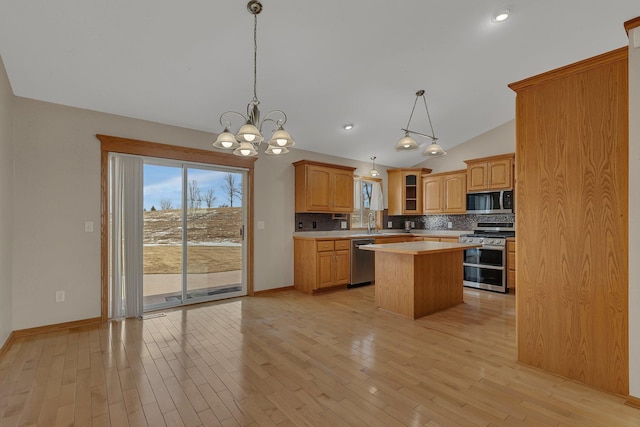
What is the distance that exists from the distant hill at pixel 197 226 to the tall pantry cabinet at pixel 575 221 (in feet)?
12.6

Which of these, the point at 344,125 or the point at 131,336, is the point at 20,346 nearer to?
the point at 131,336

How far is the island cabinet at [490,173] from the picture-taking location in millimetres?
5258

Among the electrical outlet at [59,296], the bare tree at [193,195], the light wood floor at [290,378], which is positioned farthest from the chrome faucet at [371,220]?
the electrical outlet at [59,296]

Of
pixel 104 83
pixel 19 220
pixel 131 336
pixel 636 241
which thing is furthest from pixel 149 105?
pixel 636 241

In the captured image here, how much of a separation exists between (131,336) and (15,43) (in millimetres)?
2927

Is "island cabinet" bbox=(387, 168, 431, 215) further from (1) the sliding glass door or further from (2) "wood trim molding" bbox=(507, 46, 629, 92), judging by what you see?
(2) "wood trim molding" bbox=(507, 46, 629, 92)

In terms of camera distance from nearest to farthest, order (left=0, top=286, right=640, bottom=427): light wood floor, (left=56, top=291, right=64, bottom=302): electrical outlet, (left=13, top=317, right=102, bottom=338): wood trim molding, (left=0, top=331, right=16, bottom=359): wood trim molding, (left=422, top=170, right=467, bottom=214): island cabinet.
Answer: (left=0, top=286, right=640, bottom=427): light wood floor < (left=0, top=331, right=16, bottom=359): wood trim molding < (left=13, top=317, right=102, bottom=338): wood trim molding < (left=56, top=291, right=64, bottom=302): electrical outlet < (left=422, top=170, right=467, bottom=214): island cabinet

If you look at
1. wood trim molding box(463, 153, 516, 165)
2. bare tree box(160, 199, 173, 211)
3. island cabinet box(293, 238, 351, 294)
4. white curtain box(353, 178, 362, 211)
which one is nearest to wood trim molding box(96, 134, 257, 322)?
bare tree box(160, 199, 173, 211)

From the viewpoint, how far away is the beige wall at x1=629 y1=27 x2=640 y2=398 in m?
1.93

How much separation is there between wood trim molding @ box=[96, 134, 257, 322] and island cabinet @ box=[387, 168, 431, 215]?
3.50m

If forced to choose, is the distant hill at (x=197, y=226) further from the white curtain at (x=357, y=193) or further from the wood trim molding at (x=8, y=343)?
the white curtain at (x=357, y=193)

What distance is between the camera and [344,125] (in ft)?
16.1

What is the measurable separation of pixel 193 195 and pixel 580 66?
4482 millimetres

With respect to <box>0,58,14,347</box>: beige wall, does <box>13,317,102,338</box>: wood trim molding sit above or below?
below
